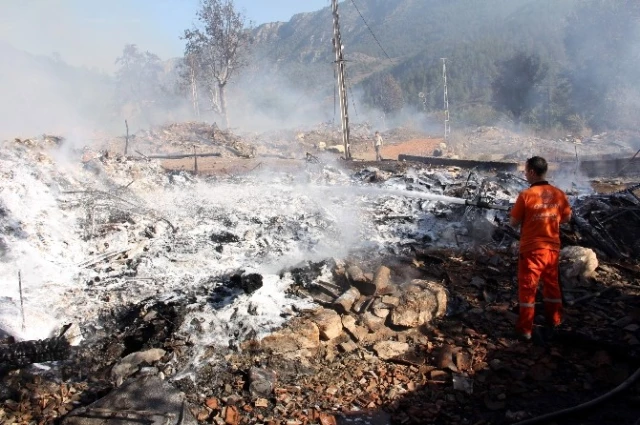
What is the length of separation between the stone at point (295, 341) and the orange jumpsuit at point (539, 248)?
1.85 meters

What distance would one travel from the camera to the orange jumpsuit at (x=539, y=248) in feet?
12.6

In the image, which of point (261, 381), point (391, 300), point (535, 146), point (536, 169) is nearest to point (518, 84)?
point (535, 146)

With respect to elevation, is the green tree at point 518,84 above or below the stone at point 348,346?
above

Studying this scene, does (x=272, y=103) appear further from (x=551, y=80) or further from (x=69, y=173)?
(x=69, y=173)

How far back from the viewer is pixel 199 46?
1177 inches

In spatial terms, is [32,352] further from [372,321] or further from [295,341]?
[372,321]

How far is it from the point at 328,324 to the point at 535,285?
1876 millimetres

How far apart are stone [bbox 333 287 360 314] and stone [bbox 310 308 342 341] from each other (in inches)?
5.5

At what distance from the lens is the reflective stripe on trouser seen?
382 cm

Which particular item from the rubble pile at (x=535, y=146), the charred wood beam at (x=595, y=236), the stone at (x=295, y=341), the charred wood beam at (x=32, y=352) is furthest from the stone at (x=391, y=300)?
the rubble pile at (x=535, y=146)

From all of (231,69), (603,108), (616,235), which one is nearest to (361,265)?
(616,235)

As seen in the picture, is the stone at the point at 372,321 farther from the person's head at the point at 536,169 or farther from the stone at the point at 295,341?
the person's head at the point at 536,169

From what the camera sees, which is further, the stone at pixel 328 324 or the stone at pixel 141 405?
the stone at pixel 328 324

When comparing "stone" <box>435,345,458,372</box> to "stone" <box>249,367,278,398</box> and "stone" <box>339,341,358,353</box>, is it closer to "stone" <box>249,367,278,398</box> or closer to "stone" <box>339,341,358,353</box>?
"stone" <box>339,341,358,353</box>
